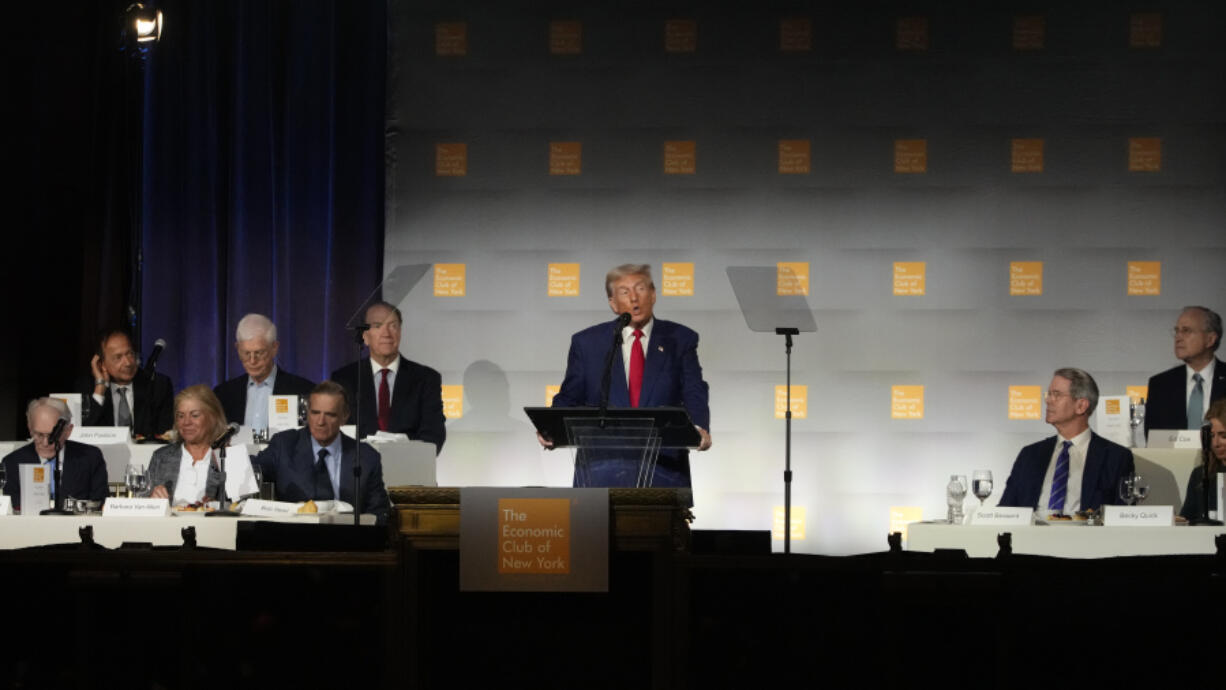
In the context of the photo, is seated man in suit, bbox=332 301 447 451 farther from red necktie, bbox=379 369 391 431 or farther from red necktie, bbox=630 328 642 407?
red necktie, bbox=630 328 642 407

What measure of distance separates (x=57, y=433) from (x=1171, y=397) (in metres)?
Answer: 5.53

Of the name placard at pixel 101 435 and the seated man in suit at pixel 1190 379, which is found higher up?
the seated man in suit at pixel 1190 379

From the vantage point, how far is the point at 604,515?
2947 millimetres

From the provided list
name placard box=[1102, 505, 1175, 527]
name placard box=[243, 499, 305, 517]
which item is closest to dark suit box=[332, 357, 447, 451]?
name placard box=[243, 499, 305, 517]

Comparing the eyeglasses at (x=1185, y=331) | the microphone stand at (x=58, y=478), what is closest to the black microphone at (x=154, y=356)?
the microphone stand at (x=58, y=478)

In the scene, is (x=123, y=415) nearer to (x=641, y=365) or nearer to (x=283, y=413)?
(x=283, y=413)

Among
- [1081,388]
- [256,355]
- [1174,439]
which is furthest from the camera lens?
[256,355]

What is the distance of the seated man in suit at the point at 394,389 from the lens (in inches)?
289

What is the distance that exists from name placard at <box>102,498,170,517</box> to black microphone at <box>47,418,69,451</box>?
2.61 feet

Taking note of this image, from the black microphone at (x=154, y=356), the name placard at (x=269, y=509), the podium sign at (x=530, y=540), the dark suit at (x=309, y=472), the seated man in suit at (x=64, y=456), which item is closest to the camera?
the podium sign at (x=530, y=540)

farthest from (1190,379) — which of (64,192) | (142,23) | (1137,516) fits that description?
(64,192)

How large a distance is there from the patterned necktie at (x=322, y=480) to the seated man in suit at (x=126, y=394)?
6.48 ft

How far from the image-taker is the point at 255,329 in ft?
23.7

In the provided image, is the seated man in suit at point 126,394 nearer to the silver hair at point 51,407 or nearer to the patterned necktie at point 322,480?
the silver hair at point 51,407
